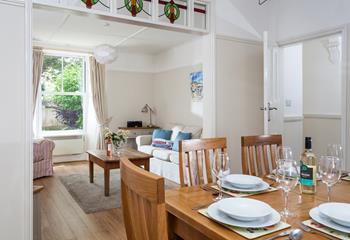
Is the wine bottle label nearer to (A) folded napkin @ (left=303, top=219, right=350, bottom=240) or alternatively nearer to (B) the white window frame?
(A) folded napkin @ (left=303, top=219, right=350, bottom=240)

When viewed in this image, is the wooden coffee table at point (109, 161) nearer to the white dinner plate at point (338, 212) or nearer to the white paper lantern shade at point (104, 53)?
the white paper lantern shade at point (104, 53)

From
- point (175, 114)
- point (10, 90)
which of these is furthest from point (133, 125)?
point (10, 90)

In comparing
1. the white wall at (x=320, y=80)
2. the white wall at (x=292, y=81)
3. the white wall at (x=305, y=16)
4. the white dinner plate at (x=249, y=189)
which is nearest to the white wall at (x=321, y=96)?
the white wall at (x=320, y=80)

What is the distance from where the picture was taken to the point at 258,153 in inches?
81.7

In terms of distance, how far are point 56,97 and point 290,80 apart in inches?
189

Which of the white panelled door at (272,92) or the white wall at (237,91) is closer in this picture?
the white panelled door at (272,92)

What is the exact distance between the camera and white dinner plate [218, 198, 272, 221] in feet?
3.37

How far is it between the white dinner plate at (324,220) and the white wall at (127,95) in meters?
5.97

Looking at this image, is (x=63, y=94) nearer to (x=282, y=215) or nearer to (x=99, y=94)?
(x=99, y=94)

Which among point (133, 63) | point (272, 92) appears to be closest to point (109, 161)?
point (272, 92)

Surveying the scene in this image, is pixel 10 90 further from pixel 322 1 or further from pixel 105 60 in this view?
pixel 322 1

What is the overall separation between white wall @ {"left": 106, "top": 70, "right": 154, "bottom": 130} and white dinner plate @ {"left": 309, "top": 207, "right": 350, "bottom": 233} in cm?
597

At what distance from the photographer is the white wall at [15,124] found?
7.02 feet

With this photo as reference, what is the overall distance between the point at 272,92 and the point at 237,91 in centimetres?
41
